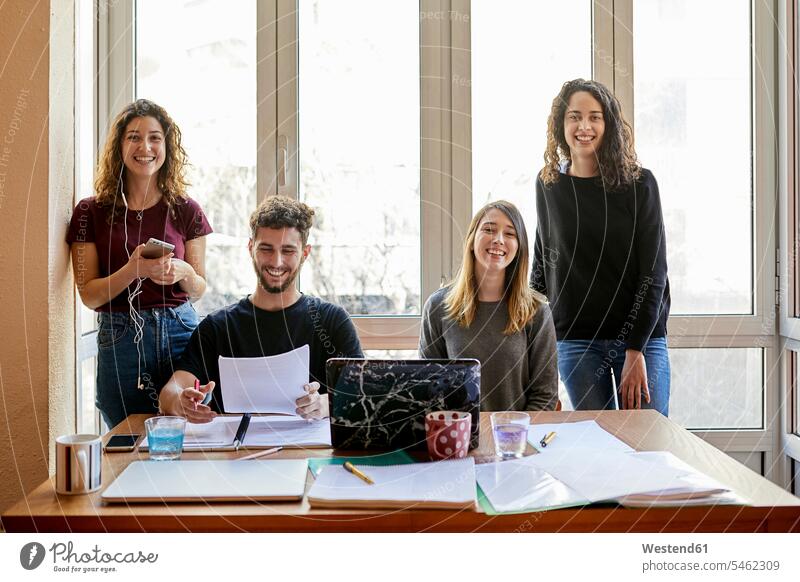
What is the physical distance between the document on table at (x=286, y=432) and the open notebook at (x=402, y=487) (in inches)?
7.7

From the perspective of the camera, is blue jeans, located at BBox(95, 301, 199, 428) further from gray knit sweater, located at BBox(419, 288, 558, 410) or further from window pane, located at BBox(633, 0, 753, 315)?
window pane, located at BBox(633, 0, 753, 315)

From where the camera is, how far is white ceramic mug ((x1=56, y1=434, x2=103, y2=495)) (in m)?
1.23

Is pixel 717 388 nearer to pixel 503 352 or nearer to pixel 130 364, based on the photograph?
pixel 503 352

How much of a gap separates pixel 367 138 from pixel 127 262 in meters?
1.10

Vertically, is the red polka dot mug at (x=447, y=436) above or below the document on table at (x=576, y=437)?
above

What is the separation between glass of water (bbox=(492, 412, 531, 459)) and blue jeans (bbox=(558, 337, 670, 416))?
99cm

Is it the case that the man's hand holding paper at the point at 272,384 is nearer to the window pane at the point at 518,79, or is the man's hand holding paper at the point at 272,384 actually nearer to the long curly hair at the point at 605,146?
the long curly hair at the point at 605,146

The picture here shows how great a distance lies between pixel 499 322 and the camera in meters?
2.16

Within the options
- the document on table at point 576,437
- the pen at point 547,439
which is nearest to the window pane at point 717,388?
the document on table at point 576,437

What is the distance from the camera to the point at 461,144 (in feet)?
9.43

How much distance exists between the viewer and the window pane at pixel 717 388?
3002 mm

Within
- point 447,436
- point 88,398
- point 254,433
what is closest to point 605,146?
point 447,436
